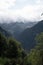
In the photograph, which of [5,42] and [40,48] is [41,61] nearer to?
[40,48]

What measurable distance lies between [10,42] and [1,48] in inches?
141

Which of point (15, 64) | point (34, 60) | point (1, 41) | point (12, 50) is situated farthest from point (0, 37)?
point (34, 60)

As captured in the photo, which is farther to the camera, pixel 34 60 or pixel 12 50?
pixel 12 50

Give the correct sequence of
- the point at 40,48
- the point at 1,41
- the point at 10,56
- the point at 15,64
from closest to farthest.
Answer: the point at 40,48 → the point at 15,64 → the point at 10,56 → the point at 1,41

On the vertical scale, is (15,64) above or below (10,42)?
below

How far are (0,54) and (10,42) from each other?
6.29 metres

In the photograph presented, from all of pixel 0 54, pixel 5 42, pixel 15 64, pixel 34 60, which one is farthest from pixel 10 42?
pixel 34 60

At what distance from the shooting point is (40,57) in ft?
68.6

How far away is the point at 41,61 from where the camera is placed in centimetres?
2112

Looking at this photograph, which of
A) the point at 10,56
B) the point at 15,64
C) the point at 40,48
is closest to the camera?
the point at 40,48

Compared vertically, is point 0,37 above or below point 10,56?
above

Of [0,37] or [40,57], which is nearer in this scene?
[40,57]

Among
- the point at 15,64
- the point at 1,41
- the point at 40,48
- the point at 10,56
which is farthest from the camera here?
the point at 1,41

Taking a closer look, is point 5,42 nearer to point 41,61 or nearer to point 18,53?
point 18,53
